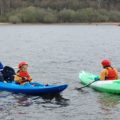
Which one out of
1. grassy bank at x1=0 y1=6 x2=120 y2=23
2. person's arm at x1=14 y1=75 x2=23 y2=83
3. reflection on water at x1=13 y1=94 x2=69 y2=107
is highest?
person's arm at x1=14 y1=75 x2=23 y2=83

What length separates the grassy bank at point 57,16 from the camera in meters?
105

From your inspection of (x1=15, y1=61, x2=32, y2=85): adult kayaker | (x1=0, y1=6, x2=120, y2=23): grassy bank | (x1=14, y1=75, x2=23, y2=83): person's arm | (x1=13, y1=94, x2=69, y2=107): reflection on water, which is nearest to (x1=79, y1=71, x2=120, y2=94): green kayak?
(x1=13, y1=94, x2=69, y2=107): reflection on water

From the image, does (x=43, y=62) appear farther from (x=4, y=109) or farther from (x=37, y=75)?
(x=4, y=109)

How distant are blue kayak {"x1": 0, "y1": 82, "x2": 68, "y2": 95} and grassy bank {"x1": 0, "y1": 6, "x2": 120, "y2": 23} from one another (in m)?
84.0

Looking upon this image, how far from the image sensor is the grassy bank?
10519 centimetres

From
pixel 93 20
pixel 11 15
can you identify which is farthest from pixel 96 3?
pixel 11 15

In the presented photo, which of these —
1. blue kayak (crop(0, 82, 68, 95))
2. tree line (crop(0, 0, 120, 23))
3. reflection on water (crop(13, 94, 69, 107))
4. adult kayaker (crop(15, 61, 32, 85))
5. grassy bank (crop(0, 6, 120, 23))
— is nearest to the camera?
reflection on water (crop(13, 94, 69, 107))

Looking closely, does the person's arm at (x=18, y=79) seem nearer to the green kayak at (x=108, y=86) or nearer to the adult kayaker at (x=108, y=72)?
the green kayak at (x=108, y=86)

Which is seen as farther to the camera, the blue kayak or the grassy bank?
the grassy bank

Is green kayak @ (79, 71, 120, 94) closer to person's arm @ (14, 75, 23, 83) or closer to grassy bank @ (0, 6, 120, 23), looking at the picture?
person's arm @ (14, 75, 23, 83)

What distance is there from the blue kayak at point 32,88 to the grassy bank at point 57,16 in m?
84.0

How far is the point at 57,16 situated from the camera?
10781 cm

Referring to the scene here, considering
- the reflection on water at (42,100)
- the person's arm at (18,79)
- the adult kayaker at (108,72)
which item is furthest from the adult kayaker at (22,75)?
the adult kayaker at (108,72)

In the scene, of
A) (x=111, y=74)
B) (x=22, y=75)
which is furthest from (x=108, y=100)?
(x=22, y=75)
